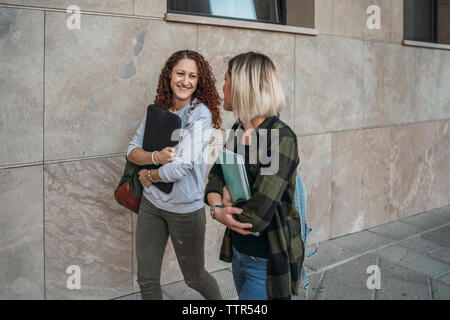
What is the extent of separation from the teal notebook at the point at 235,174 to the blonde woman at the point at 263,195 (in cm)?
4

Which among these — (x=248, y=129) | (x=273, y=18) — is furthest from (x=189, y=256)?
(x=273, y=18)

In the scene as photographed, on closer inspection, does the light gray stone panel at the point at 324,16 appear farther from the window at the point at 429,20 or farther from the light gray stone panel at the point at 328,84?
the window at the point at 429,20

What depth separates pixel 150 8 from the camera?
11.8ft

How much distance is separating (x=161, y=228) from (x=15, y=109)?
1446mm

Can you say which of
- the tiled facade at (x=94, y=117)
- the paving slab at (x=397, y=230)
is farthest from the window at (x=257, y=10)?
the paving slab at (x=397, y=230)

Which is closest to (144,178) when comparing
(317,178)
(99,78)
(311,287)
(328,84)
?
(99,78)

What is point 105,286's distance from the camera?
3535 mm

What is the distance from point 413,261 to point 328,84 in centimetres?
230

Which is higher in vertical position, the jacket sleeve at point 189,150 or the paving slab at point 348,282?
the jacket sleeve at point 189,150

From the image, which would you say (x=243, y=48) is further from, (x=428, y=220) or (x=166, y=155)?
(x=428, y=220)

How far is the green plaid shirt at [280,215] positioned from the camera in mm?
1923

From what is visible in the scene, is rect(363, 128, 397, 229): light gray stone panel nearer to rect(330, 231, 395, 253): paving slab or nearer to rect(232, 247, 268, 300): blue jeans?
rect(330, 231, 395, 253): paving slab

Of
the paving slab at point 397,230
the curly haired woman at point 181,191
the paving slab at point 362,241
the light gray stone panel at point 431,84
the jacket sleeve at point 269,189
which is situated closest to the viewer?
the jacket sleeve at point 269,189
